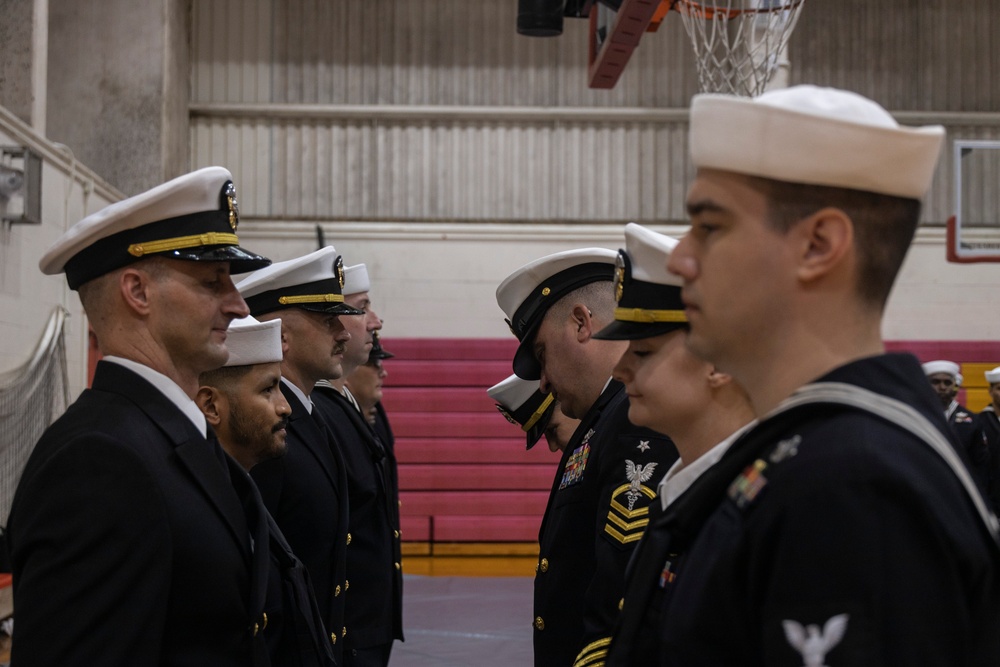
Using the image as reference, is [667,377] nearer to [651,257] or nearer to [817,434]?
[651,257]

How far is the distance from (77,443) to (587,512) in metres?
1.12

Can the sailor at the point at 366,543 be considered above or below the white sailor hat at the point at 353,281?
below

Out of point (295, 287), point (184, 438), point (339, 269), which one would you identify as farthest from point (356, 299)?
point (184, 438)

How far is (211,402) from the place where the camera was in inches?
113

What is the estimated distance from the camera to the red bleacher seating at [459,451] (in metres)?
9.55

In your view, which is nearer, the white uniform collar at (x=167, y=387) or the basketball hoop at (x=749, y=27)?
the white uniform collar at (x=167, y=387)

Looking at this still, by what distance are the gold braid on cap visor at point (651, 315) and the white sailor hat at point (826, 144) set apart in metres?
0.78

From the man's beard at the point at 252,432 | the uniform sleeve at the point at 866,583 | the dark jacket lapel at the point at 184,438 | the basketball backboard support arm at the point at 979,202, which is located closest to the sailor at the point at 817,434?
the uniform sleeve at the point at 866,583

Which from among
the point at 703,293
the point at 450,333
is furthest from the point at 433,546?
the point at 703,293

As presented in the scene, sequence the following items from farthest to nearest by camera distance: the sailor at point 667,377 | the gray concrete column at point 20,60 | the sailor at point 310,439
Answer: the gray concrete column at point 20,60, the sailor at point 310,439, the sailor at point 667,377

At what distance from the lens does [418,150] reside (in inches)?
397

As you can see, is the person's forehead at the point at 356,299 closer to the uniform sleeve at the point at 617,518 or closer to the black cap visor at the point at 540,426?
the black cap visor at the point at 540,426

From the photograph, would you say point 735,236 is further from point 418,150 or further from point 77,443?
point 418,150

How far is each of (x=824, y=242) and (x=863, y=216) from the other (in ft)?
0.17
